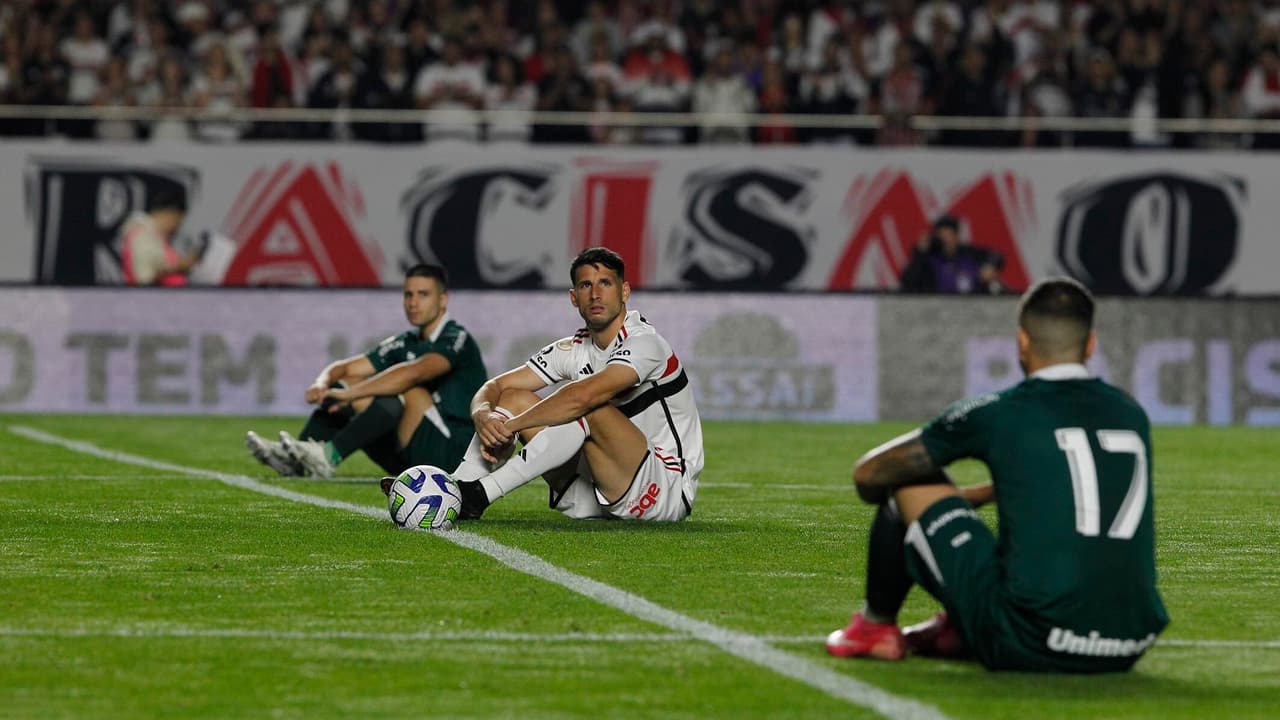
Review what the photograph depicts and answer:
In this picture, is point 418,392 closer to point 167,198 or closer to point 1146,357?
point 1146,357

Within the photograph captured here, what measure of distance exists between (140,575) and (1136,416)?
4.07 m

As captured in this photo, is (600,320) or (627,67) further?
(627,67)

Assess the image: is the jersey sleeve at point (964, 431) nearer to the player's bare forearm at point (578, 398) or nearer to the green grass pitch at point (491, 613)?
the green grass pitch at point (491, 613)

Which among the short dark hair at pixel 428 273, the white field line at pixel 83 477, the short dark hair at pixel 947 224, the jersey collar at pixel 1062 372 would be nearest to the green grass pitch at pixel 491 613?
the white field line at pixel 83 477

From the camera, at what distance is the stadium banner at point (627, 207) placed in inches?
944

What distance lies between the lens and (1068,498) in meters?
5.71

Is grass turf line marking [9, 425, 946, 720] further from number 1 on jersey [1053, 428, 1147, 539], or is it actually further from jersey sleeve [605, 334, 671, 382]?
jersey sleeve [605, 334, 671, 382]

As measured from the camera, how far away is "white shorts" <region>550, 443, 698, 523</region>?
10070 millimetres

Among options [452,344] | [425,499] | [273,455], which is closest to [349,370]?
[273,455]

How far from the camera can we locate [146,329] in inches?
835

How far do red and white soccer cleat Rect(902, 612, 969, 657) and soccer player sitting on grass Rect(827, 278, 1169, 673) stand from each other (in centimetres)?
24

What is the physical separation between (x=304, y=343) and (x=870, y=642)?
51.4 feet

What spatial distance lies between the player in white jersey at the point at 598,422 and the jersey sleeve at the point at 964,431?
3.72m

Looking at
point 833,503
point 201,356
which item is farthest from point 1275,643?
point 201,356
